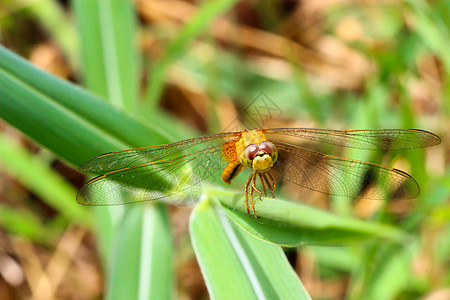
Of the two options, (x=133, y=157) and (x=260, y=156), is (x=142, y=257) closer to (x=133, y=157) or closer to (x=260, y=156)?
(x=133, y=157)

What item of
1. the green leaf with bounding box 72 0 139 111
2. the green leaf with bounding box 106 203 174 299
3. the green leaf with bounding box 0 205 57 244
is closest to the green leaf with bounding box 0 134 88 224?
the green leaf with bounding box 0 205 57 244

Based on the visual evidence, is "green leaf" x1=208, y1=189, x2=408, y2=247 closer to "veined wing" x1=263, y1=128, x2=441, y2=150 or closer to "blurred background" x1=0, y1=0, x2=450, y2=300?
"veined wing" x1=263, y1=128, x2=441, y2=150

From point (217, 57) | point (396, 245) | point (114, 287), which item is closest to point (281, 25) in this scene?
point (217, 57)

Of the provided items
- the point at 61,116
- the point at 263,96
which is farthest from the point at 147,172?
the point at 263,96

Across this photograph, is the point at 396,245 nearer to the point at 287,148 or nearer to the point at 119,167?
the point at 287,148

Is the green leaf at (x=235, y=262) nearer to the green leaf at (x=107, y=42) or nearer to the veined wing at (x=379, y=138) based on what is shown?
the veined wing at (x=379, y=138)

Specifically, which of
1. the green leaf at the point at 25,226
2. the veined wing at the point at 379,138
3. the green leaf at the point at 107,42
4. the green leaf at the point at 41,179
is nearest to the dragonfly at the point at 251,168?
the veined wing at the point at 379,138
